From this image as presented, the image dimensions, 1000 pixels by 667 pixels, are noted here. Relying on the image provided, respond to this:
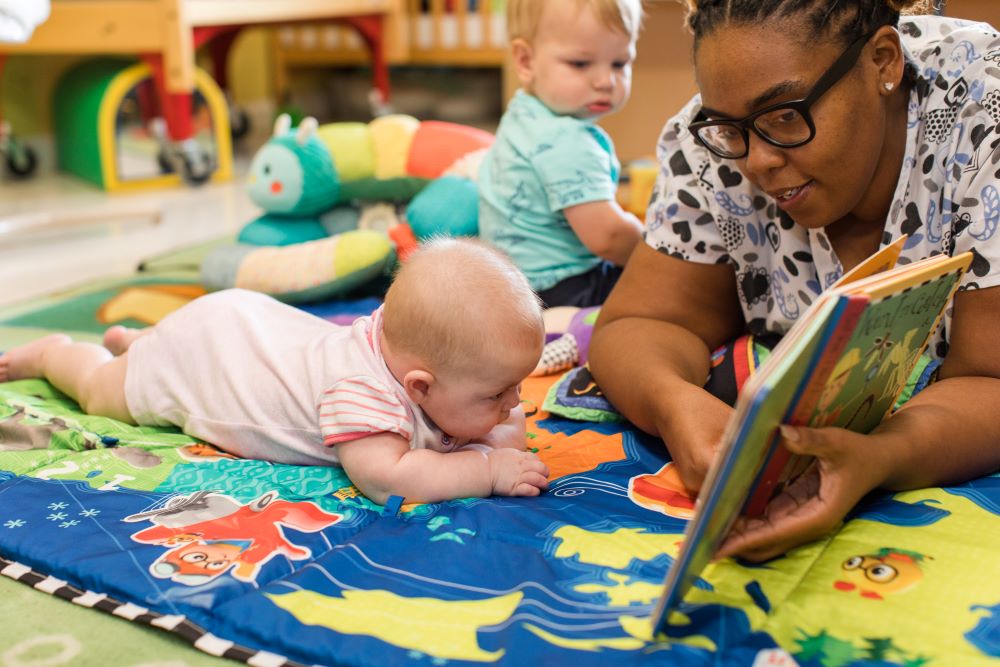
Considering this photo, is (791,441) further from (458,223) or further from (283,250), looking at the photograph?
(283,250)

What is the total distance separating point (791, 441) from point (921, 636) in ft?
0.59

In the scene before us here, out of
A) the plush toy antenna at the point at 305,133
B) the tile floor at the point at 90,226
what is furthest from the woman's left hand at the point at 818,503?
the tile floor at the point at 90,226

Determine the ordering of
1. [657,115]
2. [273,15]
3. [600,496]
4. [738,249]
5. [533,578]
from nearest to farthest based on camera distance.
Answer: [533,578] → [600,496] → [738,249] → [657,115] → [273,15]

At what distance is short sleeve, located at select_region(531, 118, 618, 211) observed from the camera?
1.69 metres

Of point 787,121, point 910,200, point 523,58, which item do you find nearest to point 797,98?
point 787,121

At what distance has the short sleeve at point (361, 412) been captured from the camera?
103 centimetres

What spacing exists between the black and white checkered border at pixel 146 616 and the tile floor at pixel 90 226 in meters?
1.39

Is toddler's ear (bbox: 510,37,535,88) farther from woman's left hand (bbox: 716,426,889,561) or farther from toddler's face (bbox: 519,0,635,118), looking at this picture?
woman's left hand (bbox: 716,426,889,561)

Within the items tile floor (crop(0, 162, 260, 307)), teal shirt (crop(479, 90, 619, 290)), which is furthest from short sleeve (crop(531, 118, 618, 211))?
tile floor (crop(0, 162, 260, 307))

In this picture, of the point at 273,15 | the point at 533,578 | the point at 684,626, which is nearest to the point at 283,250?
the point at 533,578

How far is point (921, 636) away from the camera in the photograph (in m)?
0.77

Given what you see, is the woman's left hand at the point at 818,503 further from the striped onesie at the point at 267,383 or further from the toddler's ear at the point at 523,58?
the toddler's ear at the point at 523,58

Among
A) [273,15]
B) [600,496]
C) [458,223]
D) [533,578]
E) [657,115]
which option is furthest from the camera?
[273,15]

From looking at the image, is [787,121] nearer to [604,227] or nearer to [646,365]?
[646,365]
